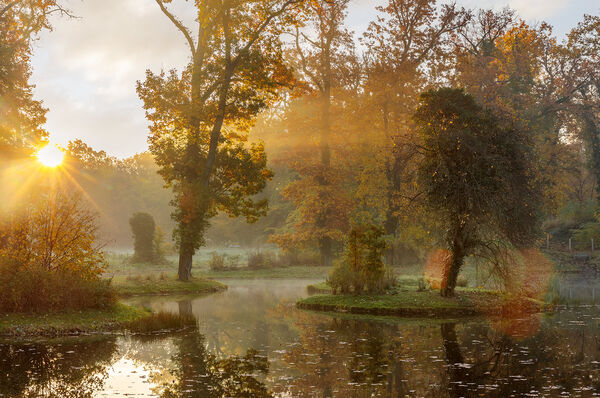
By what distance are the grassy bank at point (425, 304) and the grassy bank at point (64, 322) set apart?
7.45 m

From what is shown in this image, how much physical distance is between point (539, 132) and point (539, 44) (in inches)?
314

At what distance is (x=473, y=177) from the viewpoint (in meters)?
19.3

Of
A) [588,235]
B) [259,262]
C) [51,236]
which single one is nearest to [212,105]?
[51,236]

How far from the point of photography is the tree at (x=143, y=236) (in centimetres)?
4219

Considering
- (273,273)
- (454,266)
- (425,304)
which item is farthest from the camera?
(273,273)

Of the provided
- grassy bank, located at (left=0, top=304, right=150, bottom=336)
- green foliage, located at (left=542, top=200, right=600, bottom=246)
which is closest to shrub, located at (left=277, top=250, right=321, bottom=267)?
green foliage, located at (left=542, top=200, right=600, bottom=246)

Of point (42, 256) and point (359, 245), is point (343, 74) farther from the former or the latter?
point (42, 256)

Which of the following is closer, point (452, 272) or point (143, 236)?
point (452, 272)

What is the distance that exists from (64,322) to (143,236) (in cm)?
2692

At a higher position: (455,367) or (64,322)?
(64,322)

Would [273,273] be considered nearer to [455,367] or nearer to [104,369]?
[104,369]

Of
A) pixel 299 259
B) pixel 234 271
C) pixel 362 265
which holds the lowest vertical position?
pixel 234 271

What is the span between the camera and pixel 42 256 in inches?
691

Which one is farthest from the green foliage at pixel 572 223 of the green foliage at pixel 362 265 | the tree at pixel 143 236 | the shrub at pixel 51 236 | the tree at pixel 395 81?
the shrub at pixel 51 236
